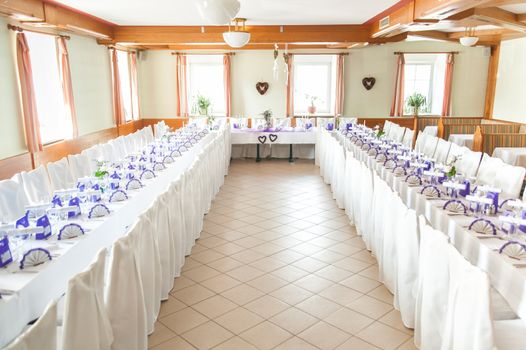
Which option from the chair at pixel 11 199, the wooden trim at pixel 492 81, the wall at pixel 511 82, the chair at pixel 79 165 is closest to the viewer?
the chair at pixel 11 199

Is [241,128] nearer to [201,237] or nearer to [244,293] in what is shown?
[201,237]

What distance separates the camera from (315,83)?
556 inches

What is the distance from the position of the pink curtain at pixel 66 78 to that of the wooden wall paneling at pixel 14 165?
1.67 meters

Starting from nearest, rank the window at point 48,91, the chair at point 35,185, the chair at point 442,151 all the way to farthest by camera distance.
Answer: the chair at point 35,185 → the chair at point 442,151 → the window at point 48,91

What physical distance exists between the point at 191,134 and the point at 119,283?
22.9ft

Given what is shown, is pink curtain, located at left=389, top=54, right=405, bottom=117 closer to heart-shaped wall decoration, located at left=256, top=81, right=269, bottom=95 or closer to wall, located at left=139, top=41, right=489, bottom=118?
wall, located at left=139, top=41, right=489, bottom=118

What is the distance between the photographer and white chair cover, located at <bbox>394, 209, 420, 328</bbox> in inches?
141

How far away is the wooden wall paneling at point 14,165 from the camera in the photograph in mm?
6840

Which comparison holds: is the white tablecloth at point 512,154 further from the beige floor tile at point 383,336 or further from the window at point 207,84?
the window at point 207,84

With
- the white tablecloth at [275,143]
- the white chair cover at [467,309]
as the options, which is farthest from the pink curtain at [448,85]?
the white chair cover at [467,309]

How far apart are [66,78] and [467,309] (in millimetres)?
8616

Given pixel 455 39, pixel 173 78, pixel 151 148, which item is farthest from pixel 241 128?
pixel 455 39

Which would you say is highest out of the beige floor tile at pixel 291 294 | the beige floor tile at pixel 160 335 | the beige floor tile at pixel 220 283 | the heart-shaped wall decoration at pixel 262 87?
the heart-shaped wall decoration at pixel 262 87

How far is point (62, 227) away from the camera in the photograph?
379 cm
